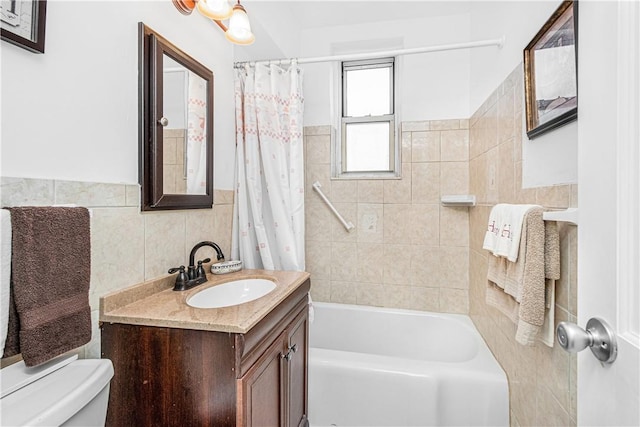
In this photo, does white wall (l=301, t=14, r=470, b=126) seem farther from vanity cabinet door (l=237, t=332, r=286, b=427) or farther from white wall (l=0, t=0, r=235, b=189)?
vanity cabinet door (l=237, t=332, r=286, b=427)

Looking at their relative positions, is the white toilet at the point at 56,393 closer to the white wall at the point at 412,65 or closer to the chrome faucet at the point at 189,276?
the chrome faucet at the point at 189,276

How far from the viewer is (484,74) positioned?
1912mm

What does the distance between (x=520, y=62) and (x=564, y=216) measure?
2.84 feet

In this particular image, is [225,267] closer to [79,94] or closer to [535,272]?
[79,94]

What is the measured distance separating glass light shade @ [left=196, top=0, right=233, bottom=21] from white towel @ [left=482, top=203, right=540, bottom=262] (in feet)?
4.52

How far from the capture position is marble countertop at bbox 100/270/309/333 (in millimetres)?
869

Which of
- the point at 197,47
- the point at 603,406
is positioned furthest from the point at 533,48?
the point at 197,47

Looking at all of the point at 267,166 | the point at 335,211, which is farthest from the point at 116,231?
the point at 335,211

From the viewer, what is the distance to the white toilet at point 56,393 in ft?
1.77

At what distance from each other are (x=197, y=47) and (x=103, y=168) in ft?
2.64

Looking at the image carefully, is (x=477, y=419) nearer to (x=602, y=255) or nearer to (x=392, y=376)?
(x=392, y=376)

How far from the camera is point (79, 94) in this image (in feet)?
2.91

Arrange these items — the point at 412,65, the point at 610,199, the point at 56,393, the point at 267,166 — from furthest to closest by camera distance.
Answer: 1. the point at 412,65
2. the point at 267,166
3. the point at 56,393
4. the point at 610,199

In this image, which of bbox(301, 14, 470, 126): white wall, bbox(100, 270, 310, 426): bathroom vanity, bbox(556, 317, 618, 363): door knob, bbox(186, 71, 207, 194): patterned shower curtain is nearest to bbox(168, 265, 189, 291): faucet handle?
bbox(100, 270, 310, 426): bathroom vanity
